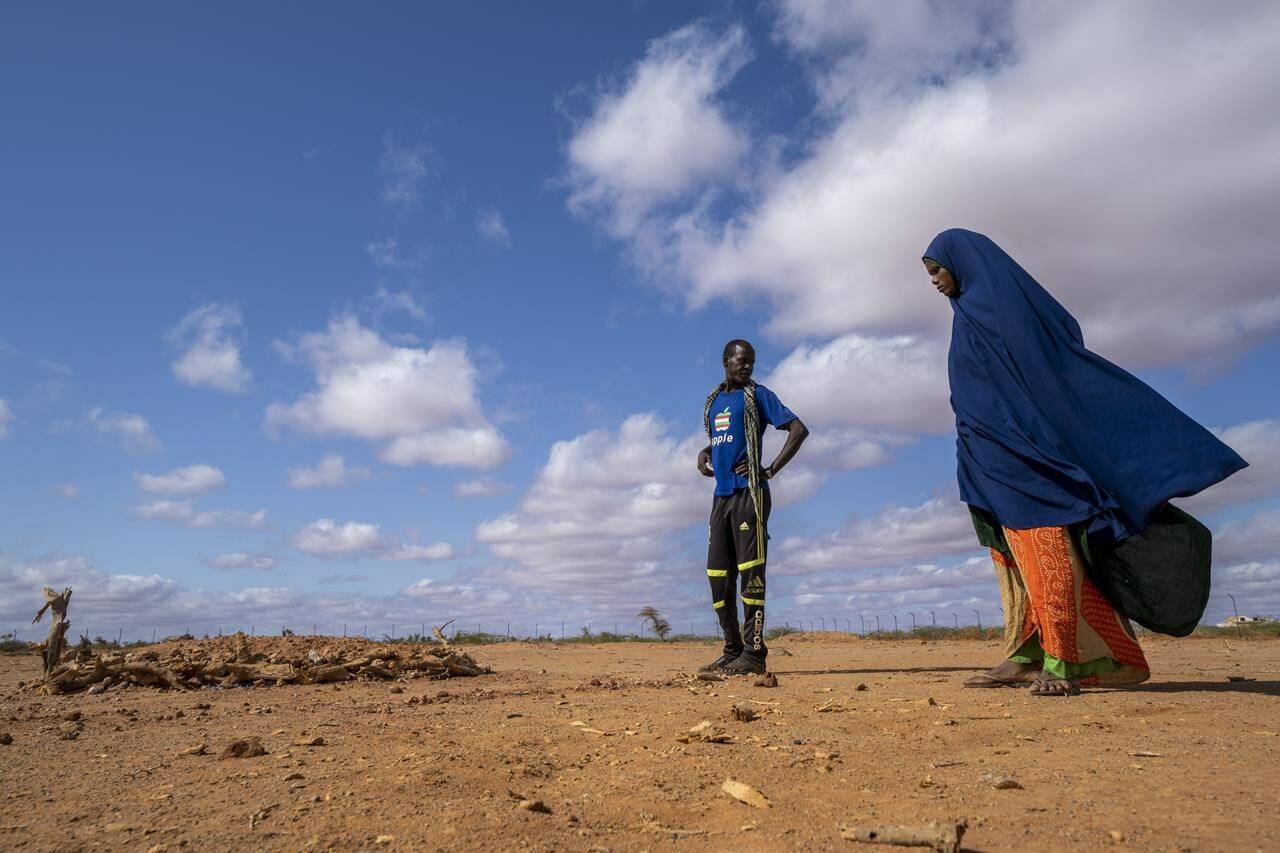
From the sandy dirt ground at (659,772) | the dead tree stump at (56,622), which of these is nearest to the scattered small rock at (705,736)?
the sandy dirt ground at (659,772)

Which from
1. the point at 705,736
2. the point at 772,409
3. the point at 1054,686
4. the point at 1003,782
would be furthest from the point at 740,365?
the point at 1003,782

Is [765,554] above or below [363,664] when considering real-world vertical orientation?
above

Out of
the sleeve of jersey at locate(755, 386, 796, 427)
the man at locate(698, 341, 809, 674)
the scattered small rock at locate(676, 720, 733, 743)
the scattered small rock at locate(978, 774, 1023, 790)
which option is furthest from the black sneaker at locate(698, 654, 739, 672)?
the scattered small rock at locate(978, 774, 1023, 790)

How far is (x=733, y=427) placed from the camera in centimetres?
740

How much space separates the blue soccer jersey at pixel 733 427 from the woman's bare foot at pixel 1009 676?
2.51 m

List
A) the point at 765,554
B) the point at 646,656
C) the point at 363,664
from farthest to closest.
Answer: the point at 646,656
the point at 363,664
the point at 765,554

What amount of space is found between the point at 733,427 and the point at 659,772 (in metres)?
4.56

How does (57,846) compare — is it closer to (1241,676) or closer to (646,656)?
(1241,676)

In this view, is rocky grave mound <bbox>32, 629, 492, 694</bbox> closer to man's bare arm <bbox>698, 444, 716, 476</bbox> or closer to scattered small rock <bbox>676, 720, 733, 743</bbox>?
man's bare arm <bbox>698, 444, 716, 476</bbox>

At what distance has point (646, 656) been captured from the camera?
11.8 m

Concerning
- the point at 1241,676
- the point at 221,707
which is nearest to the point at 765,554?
the point at 1241,676

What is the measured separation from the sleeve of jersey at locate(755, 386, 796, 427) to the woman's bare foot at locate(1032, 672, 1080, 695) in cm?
314

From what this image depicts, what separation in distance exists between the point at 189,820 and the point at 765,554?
5.06 meters

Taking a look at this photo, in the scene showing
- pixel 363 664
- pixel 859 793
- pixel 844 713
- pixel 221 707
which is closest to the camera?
pixel 859 793
